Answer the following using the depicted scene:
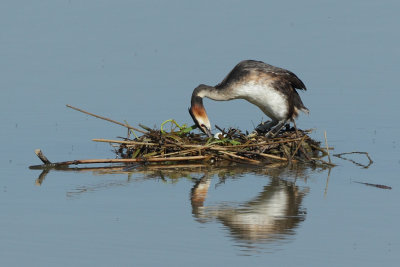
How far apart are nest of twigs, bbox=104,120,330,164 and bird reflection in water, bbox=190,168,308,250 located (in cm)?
103

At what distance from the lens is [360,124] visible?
644 inches

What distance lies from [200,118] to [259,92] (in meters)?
0.95

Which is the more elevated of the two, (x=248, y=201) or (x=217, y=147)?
(x=217, y=147)

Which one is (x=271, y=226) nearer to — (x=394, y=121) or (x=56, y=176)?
(x=56, y=176)

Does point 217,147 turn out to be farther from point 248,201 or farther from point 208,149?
point 248,201

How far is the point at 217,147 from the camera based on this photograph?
13664 millimetres

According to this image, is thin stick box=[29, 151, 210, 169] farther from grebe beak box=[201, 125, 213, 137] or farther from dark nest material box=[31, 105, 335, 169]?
grebe beak box=[201, 125, 213, 137]

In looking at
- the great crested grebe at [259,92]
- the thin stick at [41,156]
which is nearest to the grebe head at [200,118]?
the great crested grebe at [259,92]

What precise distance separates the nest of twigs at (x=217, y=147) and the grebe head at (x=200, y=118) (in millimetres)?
164

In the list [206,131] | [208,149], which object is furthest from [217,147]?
[206,131]

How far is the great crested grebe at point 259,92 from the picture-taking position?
14695mm

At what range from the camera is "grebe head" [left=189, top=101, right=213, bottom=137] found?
14.5 m

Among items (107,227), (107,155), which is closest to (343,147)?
(107,155)

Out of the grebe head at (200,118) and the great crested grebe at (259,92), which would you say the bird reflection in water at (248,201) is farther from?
the great crested grebe at (259,92)
